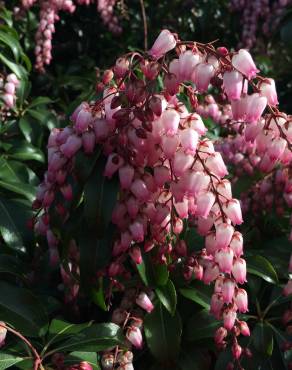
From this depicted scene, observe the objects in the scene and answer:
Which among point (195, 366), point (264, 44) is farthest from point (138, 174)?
point (264, 44)

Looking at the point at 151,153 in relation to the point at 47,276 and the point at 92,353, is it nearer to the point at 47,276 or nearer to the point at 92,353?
the point at 92,353

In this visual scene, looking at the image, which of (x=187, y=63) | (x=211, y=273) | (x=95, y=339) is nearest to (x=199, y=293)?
(x=211, y=273)

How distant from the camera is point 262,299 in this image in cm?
192

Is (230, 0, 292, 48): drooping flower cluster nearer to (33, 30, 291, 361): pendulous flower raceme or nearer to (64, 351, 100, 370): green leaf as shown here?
(33, 30, 291, 361): pendulous flower raceme

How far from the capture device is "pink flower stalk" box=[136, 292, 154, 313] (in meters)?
1.62

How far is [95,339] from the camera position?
1456 millimetres

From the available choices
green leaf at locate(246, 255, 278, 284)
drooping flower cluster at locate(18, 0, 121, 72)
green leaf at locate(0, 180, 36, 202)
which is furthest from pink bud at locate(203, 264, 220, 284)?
drooping flower cluster at locate(18, 0, 121, 72)

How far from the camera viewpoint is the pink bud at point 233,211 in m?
1.36

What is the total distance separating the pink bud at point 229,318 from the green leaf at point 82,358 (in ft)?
1.13

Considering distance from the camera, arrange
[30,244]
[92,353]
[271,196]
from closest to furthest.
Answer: [92,353]
[30,244]
[271,196]

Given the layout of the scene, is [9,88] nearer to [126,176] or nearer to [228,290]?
[126,176]

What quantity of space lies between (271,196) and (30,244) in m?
0.84

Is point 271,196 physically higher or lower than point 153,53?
lower

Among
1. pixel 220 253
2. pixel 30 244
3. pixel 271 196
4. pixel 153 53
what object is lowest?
pixel 30 244
